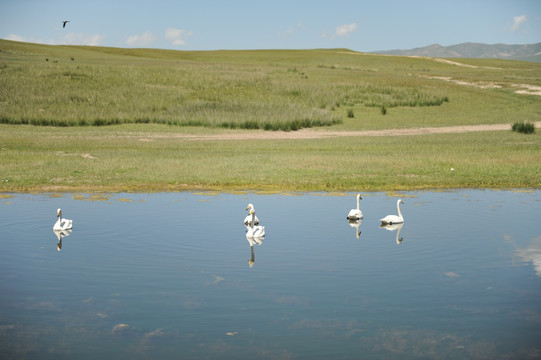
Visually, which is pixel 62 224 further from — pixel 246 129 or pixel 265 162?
pixel 246 129

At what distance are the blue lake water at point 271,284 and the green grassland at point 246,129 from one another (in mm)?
5607

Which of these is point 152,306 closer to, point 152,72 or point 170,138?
point 170,138

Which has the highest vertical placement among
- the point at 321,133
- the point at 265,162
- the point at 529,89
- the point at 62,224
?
the point at 529,89

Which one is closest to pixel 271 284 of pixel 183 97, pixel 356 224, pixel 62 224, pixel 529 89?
pixel 356 224

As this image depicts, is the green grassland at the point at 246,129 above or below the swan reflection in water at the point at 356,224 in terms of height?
above

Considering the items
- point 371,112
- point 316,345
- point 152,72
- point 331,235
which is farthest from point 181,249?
point 152,72

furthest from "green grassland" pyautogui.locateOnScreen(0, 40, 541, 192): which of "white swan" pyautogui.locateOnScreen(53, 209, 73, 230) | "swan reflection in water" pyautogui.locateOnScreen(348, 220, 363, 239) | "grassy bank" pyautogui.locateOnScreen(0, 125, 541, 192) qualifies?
"white swan" pyautogui.locateOnScreen(53, 209, 73, 230)

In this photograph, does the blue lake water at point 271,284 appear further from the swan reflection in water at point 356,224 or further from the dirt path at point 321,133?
the dirt path at point 321,133

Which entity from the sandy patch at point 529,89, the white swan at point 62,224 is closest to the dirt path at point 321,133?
the sandy patch at point 529,89

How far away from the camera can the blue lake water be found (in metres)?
9.88

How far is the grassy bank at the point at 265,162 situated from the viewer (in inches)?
990

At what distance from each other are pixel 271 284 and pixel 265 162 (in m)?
17.5

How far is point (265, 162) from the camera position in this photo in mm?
29859

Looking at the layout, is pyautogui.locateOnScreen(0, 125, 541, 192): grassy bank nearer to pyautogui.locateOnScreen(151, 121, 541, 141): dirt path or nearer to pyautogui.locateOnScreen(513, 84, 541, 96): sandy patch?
pyautogui.locateOnScreen(151, 121, 541, 141): dirt path
